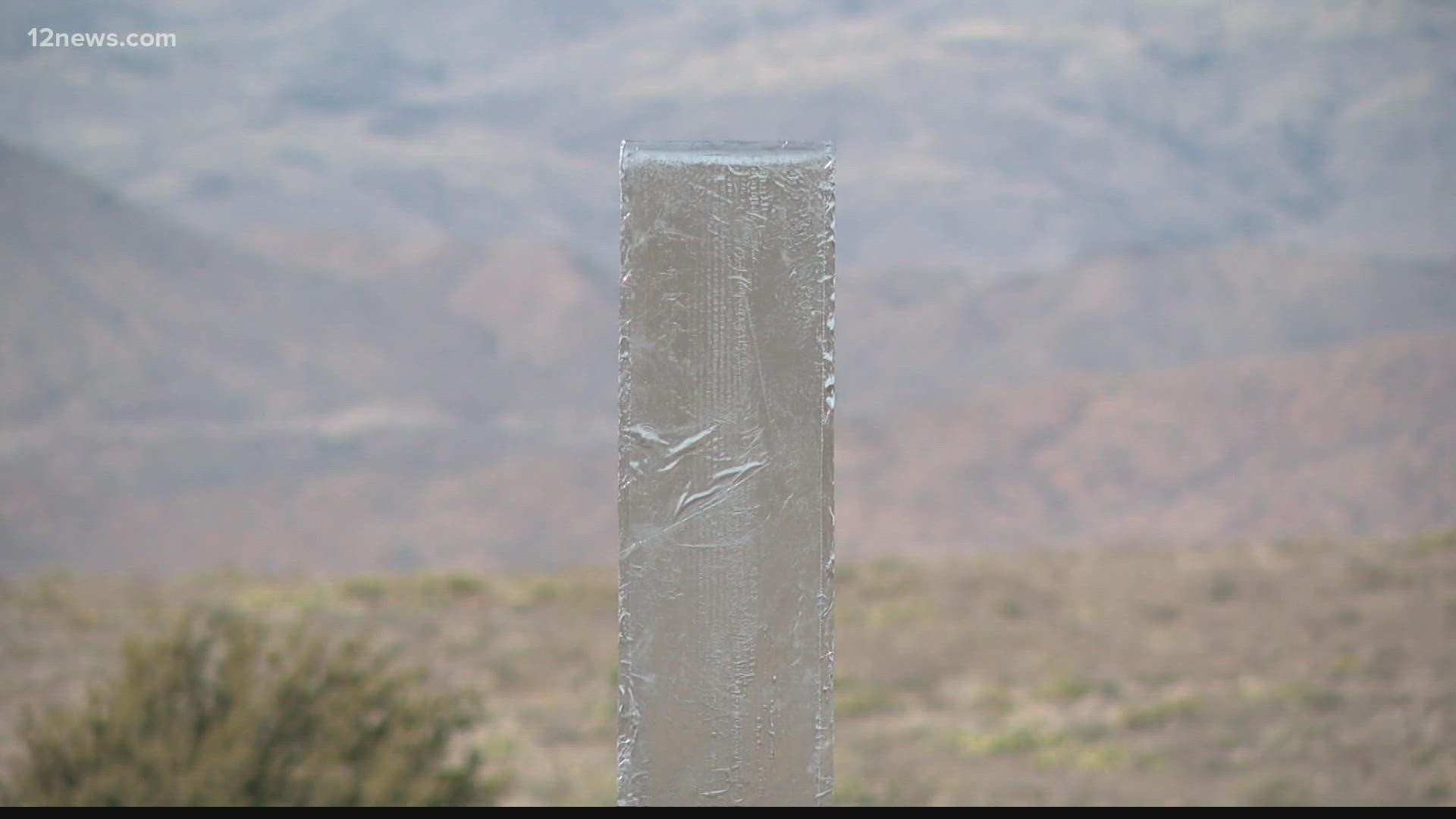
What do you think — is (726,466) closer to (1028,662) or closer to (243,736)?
(243,736)

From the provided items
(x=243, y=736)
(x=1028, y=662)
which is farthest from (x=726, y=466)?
(x=1028, y=662)

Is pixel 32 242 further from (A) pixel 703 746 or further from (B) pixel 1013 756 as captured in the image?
(A) pixel 703 746

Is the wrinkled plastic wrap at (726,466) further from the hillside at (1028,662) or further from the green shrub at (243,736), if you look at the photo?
the hillside at (1028,662)

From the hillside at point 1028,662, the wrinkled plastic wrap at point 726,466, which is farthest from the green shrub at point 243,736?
the hillside at point 1028,662
